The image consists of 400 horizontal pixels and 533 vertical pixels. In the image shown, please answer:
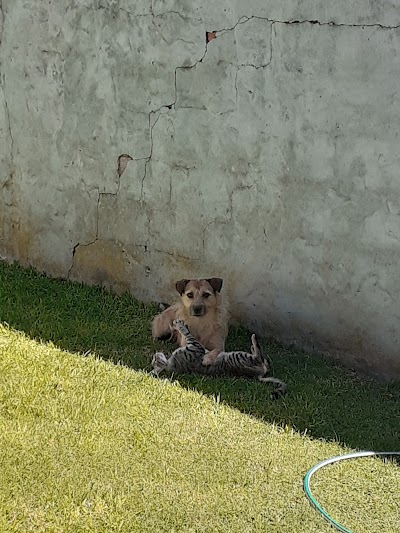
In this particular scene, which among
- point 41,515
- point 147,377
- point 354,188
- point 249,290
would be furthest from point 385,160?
point 41,515

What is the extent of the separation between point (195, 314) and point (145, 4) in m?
2.41

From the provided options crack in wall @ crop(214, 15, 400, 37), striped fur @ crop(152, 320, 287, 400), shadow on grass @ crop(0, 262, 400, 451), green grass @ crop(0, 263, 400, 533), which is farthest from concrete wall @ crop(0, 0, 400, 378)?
striped fur @ crop(152, 320, 287, 400)

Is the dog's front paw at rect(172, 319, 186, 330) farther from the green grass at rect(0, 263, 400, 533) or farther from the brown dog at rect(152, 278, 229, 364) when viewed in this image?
the green grass at rect(0, 263, 400, 533)

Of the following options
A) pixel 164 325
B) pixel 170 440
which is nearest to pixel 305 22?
pixel 164 325

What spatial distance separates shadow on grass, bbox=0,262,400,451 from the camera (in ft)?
16.8

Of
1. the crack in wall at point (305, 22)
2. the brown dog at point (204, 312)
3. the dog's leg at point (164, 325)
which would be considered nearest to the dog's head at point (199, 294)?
the brown dog at point (204, 312)

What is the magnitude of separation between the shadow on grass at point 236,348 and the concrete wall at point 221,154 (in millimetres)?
213

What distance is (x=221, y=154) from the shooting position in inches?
256

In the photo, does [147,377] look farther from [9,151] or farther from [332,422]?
[9,151]

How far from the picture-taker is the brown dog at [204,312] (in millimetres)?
6105

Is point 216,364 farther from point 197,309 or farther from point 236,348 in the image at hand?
point 236,348

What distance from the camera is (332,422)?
202 inches

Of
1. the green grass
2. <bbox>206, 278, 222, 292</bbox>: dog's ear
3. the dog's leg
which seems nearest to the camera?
the green grass

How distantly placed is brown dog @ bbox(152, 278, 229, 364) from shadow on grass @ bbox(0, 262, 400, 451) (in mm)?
225
